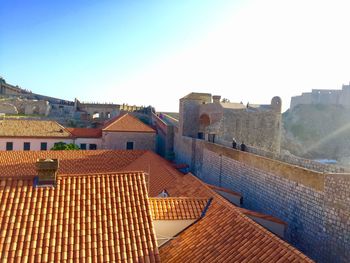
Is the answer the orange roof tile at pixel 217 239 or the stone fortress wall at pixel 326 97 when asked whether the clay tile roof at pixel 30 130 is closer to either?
the orange roof tile at pixel 217 239

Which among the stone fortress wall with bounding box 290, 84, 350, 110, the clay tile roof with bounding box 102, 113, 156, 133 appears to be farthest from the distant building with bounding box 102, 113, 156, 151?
the stone fortress wall with bounding box 290, 84, 350, 110

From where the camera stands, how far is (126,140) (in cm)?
2644

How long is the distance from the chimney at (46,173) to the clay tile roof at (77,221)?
0.15m

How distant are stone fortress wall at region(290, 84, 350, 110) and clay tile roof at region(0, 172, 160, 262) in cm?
7226

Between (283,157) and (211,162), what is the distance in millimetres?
5569

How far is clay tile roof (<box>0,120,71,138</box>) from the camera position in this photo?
26.1 metres

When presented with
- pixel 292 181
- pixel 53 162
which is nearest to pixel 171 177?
pixel 292 181

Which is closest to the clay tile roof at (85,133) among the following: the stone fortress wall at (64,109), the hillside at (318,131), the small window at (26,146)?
the small window at (26,146)

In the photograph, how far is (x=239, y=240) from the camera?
6.11 m

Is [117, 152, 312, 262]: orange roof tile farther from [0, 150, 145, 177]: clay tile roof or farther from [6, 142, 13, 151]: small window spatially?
[6, 142, 13, 151]: small window

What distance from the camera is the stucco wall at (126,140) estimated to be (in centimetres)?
2628

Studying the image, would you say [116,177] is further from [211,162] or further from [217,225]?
[211,162]

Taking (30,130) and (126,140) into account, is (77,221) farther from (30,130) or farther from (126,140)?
(30,130)

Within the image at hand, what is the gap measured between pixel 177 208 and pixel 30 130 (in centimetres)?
2304
